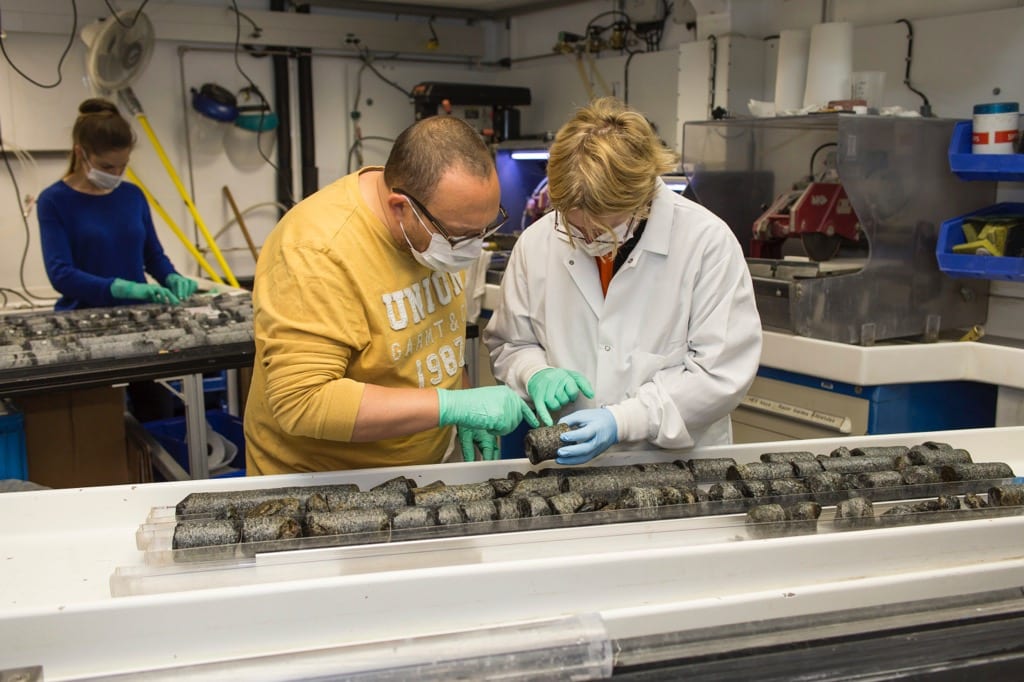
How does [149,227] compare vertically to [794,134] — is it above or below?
below

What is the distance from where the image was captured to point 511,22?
541 cm

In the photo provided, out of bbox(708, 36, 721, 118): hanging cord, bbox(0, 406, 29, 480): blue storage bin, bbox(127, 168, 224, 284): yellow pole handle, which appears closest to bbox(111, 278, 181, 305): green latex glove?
bbox(0, 406, 29, 480): blue storage bin

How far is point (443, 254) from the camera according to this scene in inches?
63.1

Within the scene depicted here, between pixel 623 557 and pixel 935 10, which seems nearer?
pixel 623 557

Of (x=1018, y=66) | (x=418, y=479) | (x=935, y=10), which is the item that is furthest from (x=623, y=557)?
(x=935, y=10)

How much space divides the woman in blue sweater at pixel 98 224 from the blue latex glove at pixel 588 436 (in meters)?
2.25

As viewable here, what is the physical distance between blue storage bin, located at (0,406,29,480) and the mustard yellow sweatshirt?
1193mm

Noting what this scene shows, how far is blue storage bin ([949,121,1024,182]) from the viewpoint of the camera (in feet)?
8.11

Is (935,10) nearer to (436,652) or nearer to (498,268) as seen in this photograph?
(498,268)

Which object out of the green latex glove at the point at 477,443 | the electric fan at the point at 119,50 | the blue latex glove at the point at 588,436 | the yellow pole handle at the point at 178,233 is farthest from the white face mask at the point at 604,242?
the yellow pole handle at the point at 178,233

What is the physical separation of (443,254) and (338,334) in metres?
0.27

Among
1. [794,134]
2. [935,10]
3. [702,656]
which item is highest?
[935,10]

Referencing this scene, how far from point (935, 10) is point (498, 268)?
2016 mm

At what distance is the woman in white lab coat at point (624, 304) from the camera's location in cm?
163
